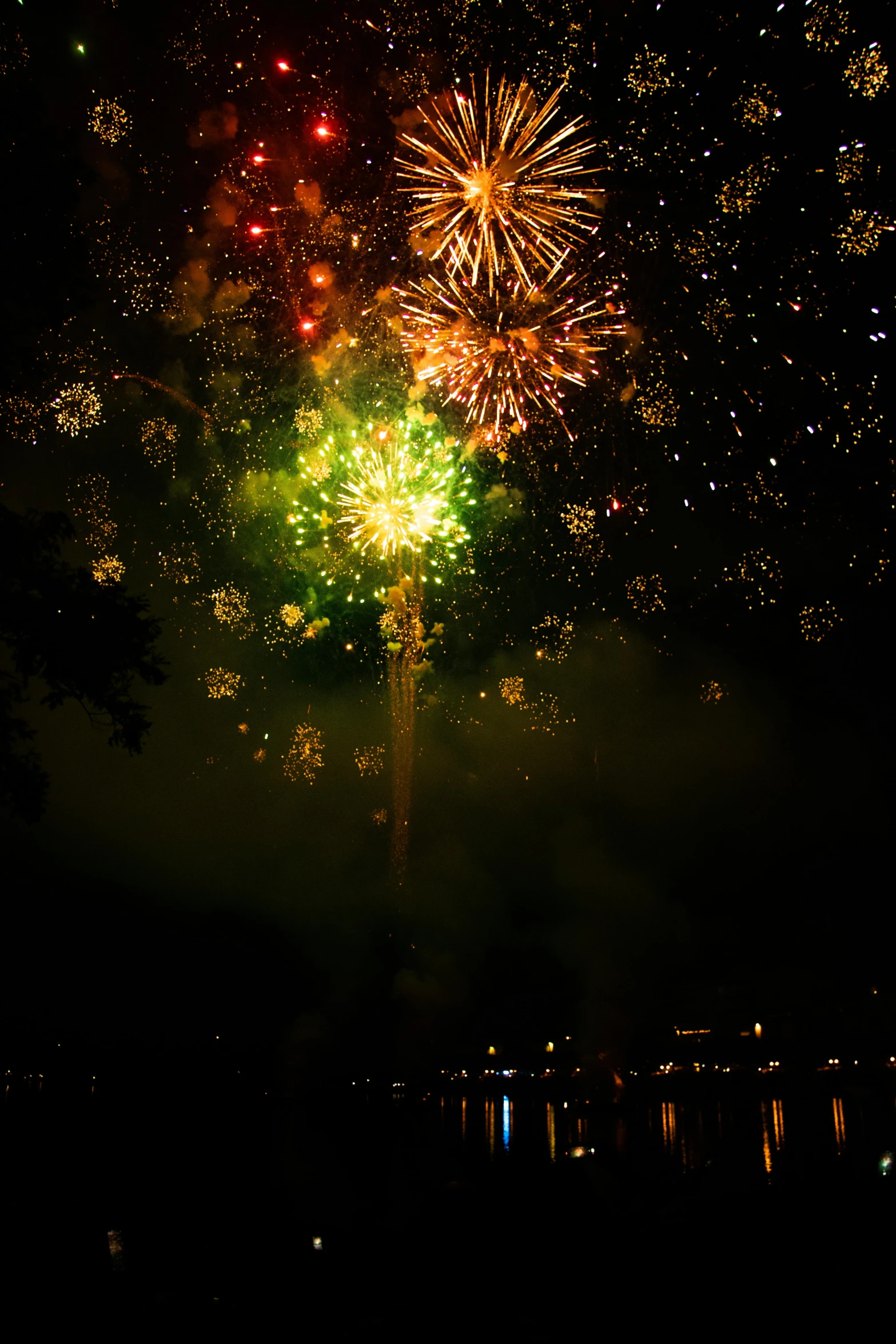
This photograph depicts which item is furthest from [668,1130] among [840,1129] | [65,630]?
[65,630]

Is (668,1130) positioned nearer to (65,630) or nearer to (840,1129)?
(840,1129)

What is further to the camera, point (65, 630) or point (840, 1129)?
point (840, 1129)

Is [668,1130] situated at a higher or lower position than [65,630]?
lower

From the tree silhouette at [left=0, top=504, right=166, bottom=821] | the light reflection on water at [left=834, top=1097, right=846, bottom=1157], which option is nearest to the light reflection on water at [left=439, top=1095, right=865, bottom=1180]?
the light reflection on water at [left=834, top=1097, right=846, bottom=1157]

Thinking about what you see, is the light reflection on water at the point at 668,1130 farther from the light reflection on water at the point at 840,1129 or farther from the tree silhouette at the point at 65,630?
the tree silhouette at the point at 65,630

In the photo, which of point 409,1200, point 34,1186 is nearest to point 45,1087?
point 409,1200

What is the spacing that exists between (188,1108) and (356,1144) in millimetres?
42689

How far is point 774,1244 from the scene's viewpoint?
7078 millimetres

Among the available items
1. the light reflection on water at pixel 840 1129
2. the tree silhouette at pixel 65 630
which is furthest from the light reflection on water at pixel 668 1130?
the tree silhouette at pixel 65 630

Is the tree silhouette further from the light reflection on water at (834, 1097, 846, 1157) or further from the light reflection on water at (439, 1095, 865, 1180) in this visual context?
the light reflection on water at (834, 1097, 846, 1157)

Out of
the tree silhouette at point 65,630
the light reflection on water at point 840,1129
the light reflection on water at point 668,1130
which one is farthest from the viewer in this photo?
the light reflection on water at point 840,1129

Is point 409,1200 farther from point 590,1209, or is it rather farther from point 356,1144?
point 356,1144

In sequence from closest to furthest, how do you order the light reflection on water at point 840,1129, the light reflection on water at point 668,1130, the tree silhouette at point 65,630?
the tree silhouette at point 65,630, the light reflection on water at point 668,1130, the light reflection on water at point 840,1129

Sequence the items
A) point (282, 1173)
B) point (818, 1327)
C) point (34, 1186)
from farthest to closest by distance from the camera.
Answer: point (282, 1173), point (34, 1186), point (818, 1327)
